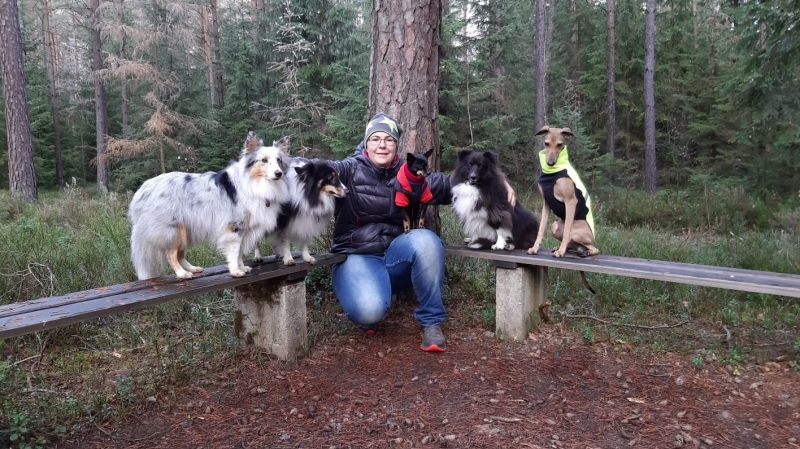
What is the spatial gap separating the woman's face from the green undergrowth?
126 cm

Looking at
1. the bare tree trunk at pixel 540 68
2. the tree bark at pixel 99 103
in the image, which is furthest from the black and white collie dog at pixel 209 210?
the tree bark at pixel 99 103

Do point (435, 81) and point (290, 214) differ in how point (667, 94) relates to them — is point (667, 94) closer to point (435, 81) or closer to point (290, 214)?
point (435, 81)

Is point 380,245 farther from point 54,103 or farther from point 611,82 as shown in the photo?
point 54,103

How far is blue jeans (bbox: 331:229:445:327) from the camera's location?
3588 mm

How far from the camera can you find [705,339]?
11.8ft

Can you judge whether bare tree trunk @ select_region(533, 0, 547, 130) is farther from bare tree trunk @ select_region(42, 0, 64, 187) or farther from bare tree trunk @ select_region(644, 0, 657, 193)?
bare tree trunk @ select_region(42, 0, 64, 187)

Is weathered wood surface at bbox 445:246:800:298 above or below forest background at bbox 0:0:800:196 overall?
below

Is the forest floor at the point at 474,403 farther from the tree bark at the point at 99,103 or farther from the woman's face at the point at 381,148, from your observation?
the tree bark at the point at 99,103

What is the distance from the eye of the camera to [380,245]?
152 inches

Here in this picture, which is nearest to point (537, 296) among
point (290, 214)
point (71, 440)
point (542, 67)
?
point (290, 214)

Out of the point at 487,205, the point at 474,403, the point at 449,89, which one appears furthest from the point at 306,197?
the point at 449,89

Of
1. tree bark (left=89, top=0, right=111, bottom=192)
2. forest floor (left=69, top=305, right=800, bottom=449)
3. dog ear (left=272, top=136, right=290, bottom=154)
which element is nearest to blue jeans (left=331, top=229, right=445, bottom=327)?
forest floor (left=69, top=305, right=800, bottom=449)

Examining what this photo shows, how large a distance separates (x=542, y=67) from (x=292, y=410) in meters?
14.5

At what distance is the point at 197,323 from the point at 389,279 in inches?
68.2
